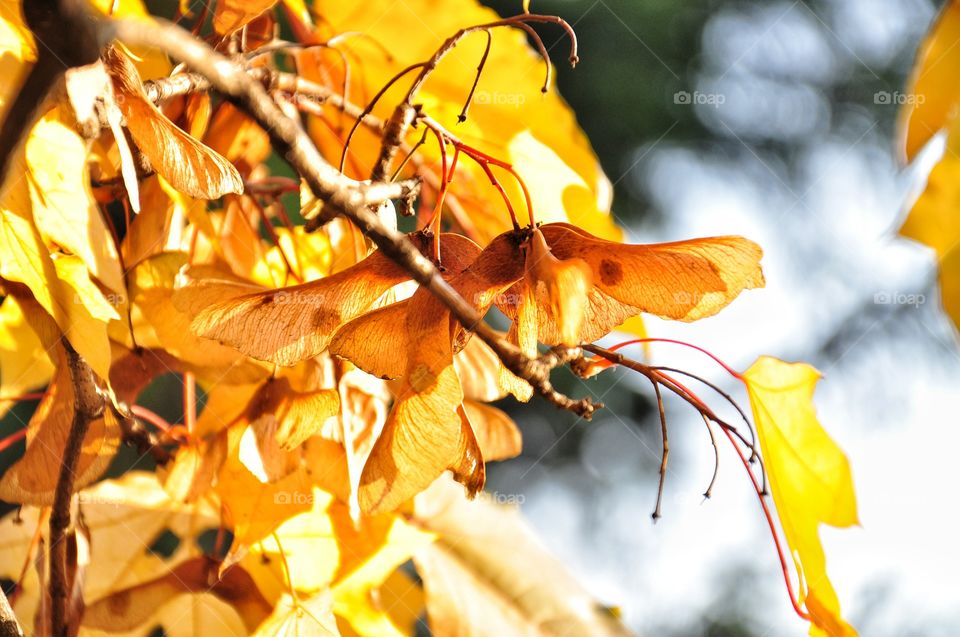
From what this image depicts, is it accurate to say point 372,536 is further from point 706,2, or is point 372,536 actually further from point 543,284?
point 706,2

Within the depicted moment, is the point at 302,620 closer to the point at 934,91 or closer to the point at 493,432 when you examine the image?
the point at 493,432

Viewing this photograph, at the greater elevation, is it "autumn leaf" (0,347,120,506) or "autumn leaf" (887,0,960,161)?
"autumn leaf" (887,0,960,161)

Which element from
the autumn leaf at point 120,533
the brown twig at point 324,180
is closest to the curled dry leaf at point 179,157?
the brown twig at point 324,180

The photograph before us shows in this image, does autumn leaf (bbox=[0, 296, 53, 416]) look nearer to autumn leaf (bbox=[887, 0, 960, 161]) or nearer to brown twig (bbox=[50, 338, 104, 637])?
brown twig (bbox=[50, 338, 104, 637])

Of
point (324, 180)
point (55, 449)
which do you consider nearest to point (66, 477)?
point (55, 449)

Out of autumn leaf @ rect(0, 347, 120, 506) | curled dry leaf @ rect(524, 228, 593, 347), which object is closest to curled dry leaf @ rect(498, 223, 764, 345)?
curled dry leaf @ rect(524, 228, 593, 347)

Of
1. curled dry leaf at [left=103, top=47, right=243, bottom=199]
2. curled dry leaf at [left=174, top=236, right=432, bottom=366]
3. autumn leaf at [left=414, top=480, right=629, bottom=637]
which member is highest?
curled dry leaf at [left=103, top=47, right=243, bottom=199]
